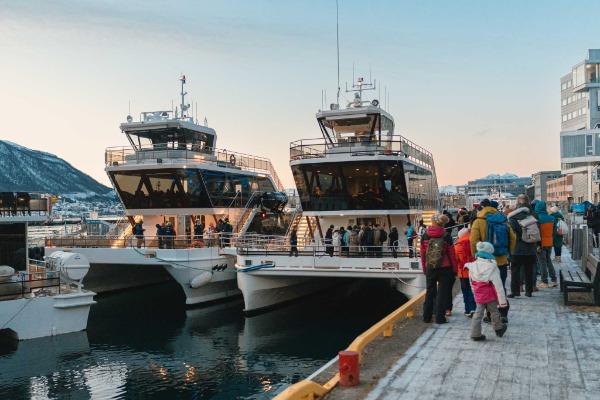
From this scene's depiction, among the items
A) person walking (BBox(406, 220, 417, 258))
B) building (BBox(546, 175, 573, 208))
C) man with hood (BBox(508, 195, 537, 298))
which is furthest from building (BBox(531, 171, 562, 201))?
man with hood (BBox(508, 195, 537, 298))

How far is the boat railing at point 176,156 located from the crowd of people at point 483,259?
18259mm

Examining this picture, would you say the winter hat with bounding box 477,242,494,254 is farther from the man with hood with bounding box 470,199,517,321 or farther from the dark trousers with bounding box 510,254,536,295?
the dark trousers with bounding box 510,254,536,295

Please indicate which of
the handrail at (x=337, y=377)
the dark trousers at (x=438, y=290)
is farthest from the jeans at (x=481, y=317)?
the handrail at (x=337, y=377)

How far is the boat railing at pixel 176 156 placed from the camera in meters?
27.4

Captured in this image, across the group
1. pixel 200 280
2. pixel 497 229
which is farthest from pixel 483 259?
pixel 200 280

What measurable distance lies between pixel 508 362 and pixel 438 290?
236 centimetres

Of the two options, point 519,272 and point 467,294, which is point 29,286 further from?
point 519,272

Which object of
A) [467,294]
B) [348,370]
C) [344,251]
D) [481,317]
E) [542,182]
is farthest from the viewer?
[542,182]

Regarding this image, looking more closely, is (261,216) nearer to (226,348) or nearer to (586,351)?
(226,348)

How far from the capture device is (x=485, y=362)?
7562 millimetres

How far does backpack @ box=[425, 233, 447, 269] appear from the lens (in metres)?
9.51

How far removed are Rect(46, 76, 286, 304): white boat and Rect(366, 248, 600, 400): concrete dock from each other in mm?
13955

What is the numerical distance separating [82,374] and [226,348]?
4037 millimetres

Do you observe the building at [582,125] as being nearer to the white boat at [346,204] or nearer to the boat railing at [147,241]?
the white boat at [346,204]
